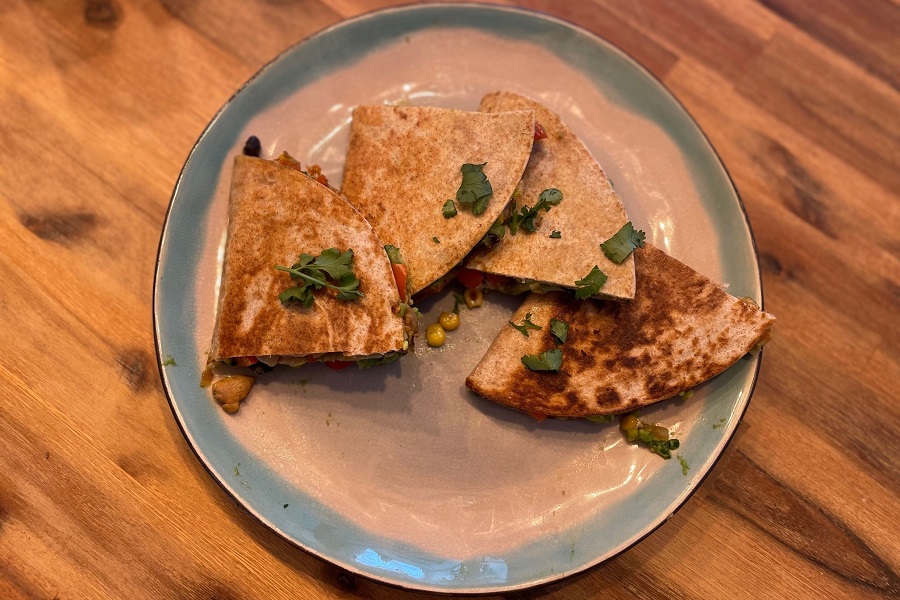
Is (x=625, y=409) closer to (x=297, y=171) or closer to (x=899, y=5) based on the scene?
(x=297, y=171)

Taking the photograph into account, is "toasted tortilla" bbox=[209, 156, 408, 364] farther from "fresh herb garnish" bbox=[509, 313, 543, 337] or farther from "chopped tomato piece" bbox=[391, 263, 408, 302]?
"fresh herb garnish" bbox=[509, 313, 543, 337]

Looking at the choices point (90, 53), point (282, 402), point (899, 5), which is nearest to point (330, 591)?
point (282, 402)

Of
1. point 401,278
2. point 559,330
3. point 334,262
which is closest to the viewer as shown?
point 334,262

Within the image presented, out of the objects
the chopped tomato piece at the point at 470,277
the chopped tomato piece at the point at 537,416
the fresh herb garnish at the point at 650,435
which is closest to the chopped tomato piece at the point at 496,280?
the chopped tomato piece at the point at 470,277

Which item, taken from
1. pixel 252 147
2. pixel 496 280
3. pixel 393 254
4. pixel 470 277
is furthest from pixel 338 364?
pixel 252 147

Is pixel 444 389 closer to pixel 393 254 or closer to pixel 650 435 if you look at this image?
pixel 393 254

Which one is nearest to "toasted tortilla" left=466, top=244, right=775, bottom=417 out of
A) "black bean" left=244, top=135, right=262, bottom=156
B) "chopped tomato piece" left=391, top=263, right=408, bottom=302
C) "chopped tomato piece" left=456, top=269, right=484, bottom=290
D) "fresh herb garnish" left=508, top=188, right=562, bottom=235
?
"chopped tomato piece" left=456, top=269, right=484, bottom=290

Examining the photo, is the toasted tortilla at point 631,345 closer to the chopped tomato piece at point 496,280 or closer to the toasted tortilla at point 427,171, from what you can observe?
the chopped tomato piece at point 496,280
